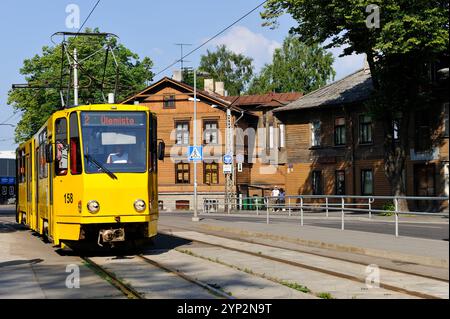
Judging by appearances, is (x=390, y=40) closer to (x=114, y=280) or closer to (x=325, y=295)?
(x=114, y=280)

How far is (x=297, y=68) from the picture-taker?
83750 mm

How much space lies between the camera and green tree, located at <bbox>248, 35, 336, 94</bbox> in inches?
3268

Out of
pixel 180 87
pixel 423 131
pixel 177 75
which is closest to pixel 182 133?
pixel 180 87

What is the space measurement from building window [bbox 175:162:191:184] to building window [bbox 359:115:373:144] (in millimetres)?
19576

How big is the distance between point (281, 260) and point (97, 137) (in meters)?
4.50

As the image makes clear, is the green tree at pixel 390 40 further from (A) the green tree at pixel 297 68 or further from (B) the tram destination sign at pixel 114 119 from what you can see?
(A) the green tree at pixel 297 68

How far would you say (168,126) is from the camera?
61.7 m

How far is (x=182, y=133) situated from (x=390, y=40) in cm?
3133

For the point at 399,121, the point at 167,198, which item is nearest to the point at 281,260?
the point at 399,121

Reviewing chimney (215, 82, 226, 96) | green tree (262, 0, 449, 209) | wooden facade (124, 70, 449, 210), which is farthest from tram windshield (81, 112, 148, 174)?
A: chimney (215, 82, 226, 96)

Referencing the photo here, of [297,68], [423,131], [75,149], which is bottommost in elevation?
[75,149]

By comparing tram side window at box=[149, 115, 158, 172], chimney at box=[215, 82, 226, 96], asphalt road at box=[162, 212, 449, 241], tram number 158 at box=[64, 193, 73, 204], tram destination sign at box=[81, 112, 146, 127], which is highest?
chimney at box=[215, 82, 226, 96]

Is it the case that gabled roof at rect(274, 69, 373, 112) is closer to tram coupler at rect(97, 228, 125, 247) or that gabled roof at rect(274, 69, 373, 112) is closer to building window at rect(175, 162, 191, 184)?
building window at rect(175, 162, 191, 184)
